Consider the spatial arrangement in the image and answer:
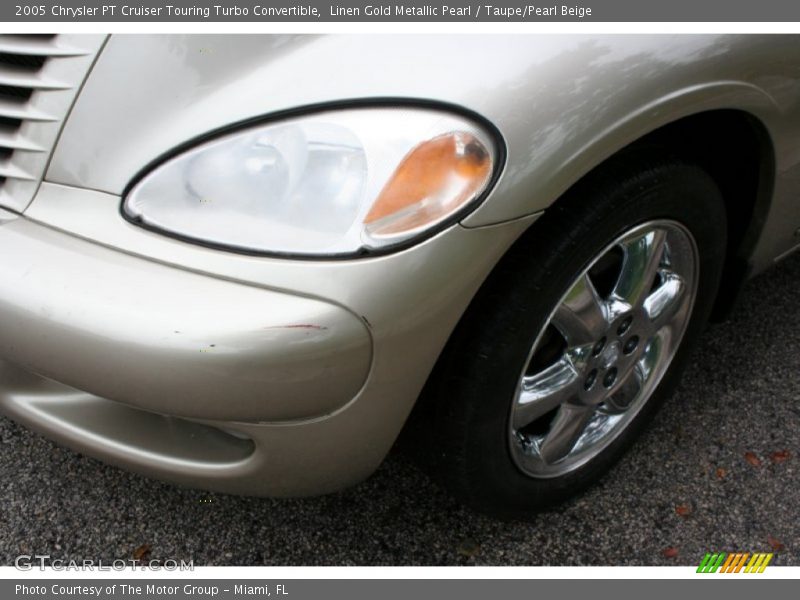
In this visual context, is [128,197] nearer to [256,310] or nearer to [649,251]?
[256,310]

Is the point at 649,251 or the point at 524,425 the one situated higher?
the point at 649,251

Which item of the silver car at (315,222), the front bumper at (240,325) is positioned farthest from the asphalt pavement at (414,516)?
the front bumper at (240,325)

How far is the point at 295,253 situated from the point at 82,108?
514mm

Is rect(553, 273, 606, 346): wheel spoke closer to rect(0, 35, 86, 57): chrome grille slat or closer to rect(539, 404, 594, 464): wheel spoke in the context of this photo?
rect(539, 404, 594, 464): wheel spoke

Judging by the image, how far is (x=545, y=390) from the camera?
1753 mm

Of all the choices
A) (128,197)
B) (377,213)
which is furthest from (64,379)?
(377,213)

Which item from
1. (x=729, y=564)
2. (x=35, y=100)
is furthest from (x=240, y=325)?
(x=729, y=564)

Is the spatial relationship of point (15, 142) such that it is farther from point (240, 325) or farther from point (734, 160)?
point (734, 160)

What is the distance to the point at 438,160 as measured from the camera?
1.34 metres

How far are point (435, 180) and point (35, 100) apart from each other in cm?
76

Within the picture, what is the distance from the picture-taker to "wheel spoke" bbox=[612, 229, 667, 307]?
1.75 m

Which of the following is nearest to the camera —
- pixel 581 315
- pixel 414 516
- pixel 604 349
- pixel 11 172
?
pixel 11 172

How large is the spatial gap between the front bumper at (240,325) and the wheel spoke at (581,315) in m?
0.30

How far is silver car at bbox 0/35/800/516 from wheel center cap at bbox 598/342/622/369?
15cm
